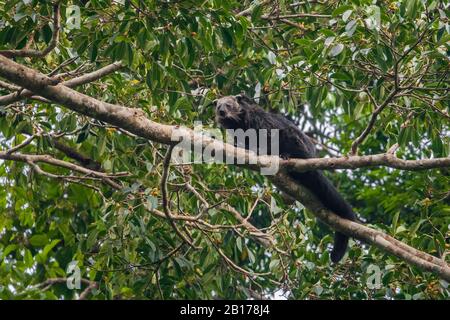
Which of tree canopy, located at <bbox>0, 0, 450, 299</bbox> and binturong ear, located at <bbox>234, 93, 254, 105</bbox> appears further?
binturong ear, located at <bbox>234, 93, 254, 105</bbox>

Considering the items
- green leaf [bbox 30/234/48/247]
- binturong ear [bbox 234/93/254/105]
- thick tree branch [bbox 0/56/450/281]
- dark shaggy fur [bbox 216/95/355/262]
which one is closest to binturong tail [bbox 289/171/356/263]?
dark shaggy fur [bbox 216/95/355/262]

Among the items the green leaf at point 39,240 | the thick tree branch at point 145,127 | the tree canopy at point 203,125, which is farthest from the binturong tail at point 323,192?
the green leaf at point 39,240

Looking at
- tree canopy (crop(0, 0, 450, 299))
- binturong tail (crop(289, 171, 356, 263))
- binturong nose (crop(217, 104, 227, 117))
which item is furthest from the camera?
binturong nose (crop(217, 104, 227, 117))

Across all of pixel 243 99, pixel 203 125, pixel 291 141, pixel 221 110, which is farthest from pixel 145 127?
pixel 243 99

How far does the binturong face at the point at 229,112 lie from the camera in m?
7.67

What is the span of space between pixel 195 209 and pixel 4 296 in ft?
7.78

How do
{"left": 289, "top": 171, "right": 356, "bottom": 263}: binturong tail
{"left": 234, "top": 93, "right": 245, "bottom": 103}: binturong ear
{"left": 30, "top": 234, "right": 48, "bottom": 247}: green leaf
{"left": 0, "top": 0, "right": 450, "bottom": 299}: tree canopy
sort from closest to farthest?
1. {"left": 0, "top": 0, "right": 450, "bottom": 299}: tree canopy
2. {"left": 289, "top": 171, "right": 356, "bottom": 263}: binturong tail
3. {"left": 234, "top": 93, "right": 245, "bottom": 103}: binturong ear
4. {"left": 30, "top": 234, "right": 48, "bottom": 247}: green leaf

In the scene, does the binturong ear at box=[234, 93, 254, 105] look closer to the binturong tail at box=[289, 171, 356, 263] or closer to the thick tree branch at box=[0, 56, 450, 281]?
the binturong tail at box=[289, 171, 356, 263]

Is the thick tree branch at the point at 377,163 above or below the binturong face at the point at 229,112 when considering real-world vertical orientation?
below

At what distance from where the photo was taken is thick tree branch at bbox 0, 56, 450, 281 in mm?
5430

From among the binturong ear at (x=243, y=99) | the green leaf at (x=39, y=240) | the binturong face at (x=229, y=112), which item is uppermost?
the binturong ear at (x=243, y=99)

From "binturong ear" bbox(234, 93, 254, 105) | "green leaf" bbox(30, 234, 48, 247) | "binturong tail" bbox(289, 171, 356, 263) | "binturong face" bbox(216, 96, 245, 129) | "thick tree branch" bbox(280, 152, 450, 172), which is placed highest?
"binturong ear" bbox(234, 93, 254, 105)

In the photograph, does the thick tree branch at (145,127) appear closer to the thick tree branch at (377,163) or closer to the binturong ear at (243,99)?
the thick tree branch at (377,163)
